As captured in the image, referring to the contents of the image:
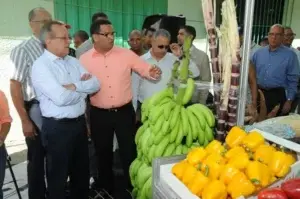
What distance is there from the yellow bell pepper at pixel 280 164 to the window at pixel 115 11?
584cm

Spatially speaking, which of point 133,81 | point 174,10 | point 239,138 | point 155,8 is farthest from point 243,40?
point 174,10

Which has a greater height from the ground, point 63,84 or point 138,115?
point 63,84

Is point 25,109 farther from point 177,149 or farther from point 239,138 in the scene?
point 239,138

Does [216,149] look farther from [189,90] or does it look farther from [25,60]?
[25,60]

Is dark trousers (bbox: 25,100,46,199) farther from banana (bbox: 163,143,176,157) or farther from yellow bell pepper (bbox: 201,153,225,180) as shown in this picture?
yellow bell pepper (bbox: 201,153,225,180)

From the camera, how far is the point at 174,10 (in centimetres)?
934

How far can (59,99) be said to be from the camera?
239 cm

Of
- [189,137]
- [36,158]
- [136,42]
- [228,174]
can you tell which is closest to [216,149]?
[228,174]

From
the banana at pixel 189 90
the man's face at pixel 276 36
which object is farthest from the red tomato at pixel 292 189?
the man's face at pixel 276 36

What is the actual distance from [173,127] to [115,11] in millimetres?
6084

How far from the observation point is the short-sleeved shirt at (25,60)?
265 centimetres

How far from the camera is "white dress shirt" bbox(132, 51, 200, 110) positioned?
10.8 feet

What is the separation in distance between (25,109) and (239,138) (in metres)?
1.88

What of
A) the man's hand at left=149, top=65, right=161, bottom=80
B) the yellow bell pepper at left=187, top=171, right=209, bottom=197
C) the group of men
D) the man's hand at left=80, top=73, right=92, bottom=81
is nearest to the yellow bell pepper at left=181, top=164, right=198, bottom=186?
the yellow bell pepper at left=187, top=171, right=209, bottom=197
